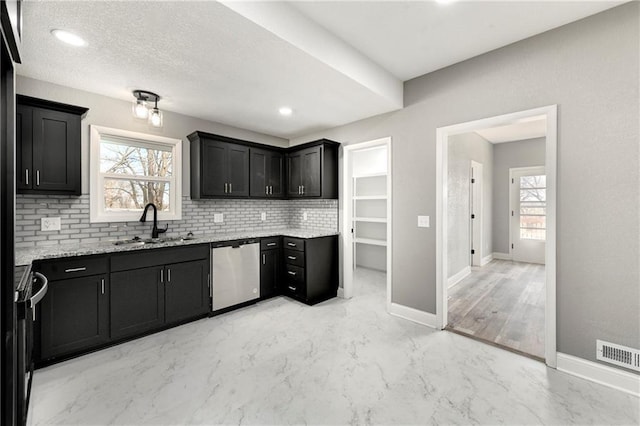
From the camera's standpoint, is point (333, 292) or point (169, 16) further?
point (333, 292)

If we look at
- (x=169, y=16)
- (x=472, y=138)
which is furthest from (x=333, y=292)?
(x=472, y=138)

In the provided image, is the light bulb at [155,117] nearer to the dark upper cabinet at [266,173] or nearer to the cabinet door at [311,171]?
the dark upper cabinet at [266,173]

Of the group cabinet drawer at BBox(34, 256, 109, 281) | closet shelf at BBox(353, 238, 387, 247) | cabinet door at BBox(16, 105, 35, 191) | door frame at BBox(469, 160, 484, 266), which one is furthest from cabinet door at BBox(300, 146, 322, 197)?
door frame at BBox(469, 160, 484, 266)

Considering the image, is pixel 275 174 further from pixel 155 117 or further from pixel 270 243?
pixel 155 117

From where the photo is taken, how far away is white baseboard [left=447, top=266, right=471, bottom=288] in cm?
451

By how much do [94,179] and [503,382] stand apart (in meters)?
4.31

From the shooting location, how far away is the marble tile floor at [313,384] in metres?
1.76

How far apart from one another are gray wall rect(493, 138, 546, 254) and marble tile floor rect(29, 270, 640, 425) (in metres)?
4.72

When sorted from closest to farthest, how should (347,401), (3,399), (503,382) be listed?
(3,399) < (347,401) < (503,382)

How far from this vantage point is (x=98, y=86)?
278 cm

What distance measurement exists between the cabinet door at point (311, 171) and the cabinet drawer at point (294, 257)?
90cm

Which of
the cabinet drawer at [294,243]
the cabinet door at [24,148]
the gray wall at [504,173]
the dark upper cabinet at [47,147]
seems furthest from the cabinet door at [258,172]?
the gray wall at [504,173]

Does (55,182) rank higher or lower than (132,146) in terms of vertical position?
lower

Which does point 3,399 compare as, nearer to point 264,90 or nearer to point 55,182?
point 55,182
